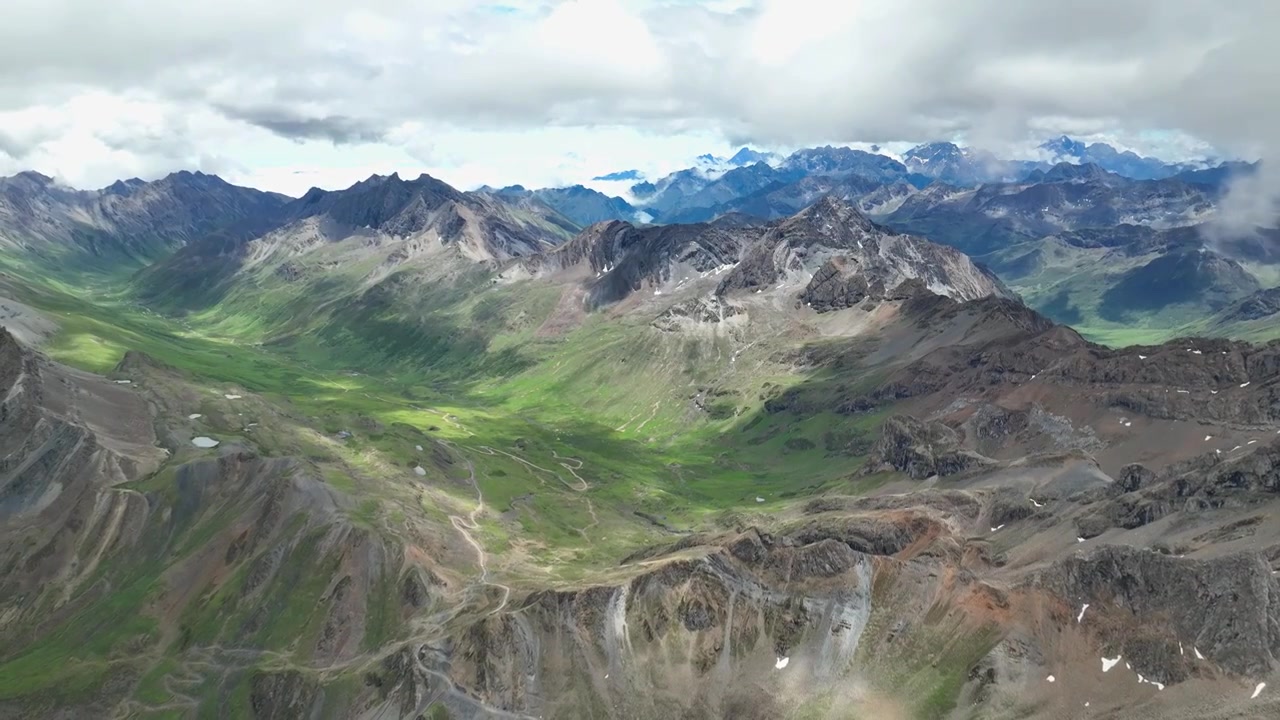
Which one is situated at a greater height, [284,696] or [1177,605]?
[1177,605]

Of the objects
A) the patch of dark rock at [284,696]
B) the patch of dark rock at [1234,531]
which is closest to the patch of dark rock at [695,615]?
the patch of dark rock at [284,696]

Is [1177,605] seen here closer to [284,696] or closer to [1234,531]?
[1234,531]

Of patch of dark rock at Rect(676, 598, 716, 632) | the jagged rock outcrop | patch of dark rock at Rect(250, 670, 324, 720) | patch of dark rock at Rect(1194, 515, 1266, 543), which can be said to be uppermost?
patch of dark rock at Rect(1194, 515, 1266, 543)

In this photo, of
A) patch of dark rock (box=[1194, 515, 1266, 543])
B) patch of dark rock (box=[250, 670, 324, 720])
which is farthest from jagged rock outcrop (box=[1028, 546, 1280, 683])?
patch of dark rock (box=[250, 670, 324, 720])

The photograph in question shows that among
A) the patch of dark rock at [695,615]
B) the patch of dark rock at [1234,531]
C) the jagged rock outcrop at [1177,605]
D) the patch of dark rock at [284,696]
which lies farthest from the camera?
the patch of dark rock at [695,615]

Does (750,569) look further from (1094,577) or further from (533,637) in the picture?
(1094,577)

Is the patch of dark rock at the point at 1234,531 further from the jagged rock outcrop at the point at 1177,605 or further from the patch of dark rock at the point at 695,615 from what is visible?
the patch of dark rock at the point at 695,615

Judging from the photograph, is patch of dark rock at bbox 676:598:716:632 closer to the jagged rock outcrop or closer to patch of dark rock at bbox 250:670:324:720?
the jagged rock outcrop

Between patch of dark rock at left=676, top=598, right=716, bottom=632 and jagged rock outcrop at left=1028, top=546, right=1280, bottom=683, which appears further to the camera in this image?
patch of dark rock at left=676, top=598, right=716, bottom=632

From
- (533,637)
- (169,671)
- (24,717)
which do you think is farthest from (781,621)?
(24,717)

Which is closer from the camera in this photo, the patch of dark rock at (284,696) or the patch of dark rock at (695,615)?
the patch of dark rock at (284,696)

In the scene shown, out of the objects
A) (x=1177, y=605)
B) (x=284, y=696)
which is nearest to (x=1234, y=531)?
(x=1177, y=605)

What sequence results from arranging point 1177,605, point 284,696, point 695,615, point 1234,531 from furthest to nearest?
point 284,696, point 695,615, point 1234,531, point 1177,605
